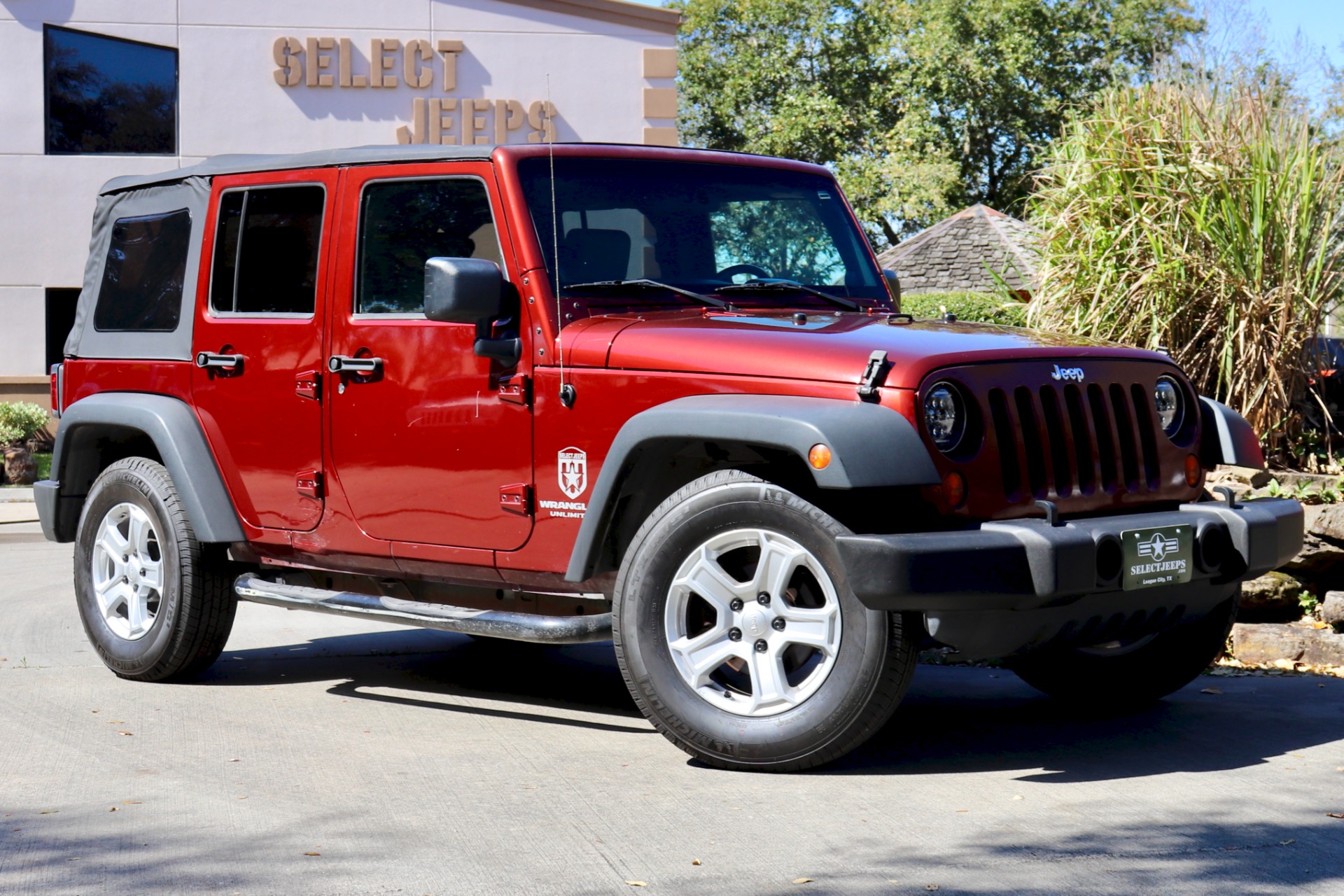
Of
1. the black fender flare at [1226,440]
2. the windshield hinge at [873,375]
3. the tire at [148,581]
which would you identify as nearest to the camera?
the windshield hinge at [873,375]

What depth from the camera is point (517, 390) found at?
5.38m

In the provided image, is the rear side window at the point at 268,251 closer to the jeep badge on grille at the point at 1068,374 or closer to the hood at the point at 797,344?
the hood at the point at 797,344

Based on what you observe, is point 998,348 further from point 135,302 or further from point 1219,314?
point 1219,314

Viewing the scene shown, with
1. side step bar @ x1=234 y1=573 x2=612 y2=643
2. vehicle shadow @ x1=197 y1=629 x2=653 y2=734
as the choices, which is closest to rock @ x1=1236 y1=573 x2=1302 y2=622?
vehicle shadow @ x1=197 y1=629 x2=653 y2=734

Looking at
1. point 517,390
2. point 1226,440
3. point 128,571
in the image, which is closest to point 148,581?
point 128,571

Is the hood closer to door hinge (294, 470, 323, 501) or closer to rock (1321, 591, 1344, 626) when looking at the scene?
door hinge (294, 470, 323, 501)

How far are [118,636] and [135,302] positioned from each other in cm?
144

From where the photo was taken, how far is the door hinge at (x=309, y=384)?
5.99 metres

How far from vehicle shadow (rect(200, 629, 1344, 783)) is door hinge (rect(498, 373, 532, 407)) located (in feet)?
4.09

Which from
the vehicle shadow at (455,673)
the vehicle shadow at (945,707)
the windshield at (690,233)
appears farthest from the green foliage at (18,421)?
the windshield at (690,233)

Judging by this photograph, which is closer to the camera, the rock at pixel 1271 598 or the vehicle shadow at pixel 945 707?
the vehicle shadow at pixel 945 707

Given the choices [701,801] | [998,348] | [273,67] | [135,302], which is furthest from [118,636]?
[273,67]

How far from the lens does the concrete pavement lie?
3.91 meters

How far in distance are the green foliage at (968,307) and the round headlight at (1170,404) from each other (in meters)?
4.84
